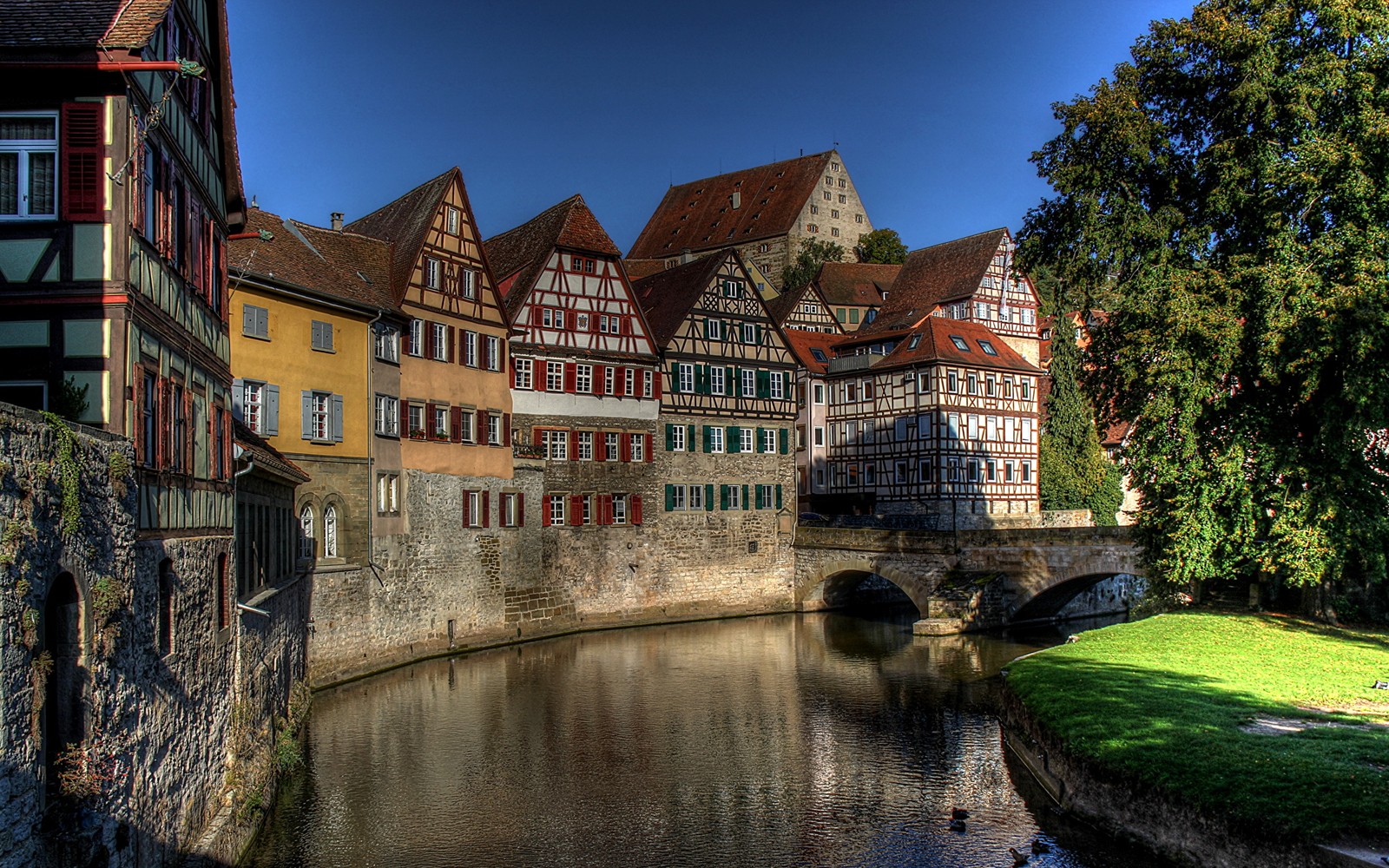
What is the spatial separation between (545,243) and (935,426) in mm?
18222

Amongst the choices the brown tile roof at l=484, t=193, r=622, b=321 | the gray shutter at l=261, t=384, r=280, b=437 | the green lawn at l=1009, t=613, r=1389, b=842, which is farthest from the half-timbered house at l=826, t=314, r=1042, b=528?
the gray shutter at l=261, t=384, r=280, b=437

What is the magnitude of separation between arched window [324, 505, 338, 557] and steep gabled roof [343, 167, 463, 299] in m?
6.19

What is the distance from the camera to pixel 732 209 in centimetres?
8531

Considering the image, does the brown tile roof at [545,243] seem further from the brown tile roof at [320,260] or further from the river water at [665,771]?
the river water at [665,771]

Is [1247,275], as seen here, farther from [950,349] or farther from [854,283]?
[854,283]

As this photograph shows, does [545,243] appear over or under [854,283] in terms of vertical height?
under

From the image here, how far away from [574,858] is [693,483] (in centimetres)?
2521

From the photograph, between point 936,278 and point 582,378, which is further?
point 936,278

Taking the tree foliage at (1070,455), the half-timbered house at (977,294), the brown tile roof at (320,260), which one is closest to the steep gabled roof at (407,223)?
the brown tile roof at (320,260)

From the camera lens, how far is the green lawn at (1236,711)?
1056 cm

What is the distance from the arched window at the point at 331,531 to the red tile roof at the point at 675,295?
15.0 m

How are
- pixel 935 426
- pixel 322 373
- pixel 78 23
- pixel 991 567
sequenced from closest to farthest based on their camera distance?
pixel 78 23, pixel 322 373, pixel 991 567, pixel 935 426

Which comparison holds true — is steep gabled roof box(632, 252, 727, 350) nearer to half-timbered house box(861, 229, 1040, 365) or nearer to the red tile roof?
the red tile roof

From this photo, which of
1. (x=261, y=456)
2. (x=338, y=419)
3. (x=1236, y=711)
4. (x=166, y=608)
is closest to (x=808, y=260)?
(x=338, y=419)
